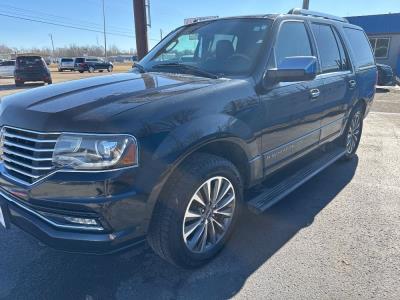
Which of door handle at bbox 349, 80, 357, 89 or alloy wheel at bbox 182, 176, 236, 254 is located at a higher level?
door handle at bbox 349, 80, 357, 89

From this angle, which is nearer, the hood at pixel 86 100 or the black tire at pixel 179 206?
the hood at pixel 86 100

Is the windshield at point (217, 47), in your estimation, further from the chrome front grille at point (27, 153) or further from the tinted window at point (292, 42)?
the chrome front grille at point (27, 153)

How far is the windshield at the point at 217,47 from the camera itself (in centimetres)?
306

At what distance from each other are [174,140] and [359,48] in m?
4.21

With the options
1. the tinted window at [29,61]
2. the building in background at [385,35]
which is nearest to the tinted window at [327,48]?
the tinted window at [29,61]

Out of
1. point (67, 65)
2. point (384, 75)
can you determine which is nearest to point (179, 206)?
point (384, 75)

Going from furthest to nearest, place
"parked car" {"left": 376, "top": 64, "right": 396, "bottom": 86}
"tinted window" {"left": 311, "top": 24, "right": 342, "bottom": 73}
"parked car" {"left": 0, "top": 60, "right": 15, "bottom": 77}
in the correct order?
1. "parked car" {"left": 0, "top": 60, "right": 15, "bottom": 77}
2. "parked car" {"left": 376, "top": 64, "right": 396, "bottom": 86}
3. "tinted window" {"left": 311, "top": 24, "right": 342, "bottom": 73}

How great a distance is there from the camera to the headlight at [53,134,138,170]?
77.5 inches

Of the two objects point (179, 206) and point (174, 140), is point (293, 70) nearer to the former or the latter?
point (174, 140)

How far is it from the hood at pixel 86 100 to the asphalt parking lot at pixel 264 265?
1.19m

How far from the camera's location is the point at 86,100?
2.30 m

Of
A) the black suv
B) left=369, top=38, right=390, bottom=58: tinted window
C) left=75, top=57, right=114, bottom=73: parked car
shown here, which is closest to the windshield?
the black suv

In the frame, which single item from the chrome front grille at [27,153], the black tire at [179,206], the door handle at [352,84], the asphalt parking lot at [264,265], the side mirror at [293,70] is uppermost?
the side mirror at [293,70]

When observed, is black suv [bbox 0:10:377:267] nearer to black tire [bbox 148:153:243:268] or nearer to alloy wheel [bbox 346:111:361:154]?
black tire [bbox 148:153:243:268]
